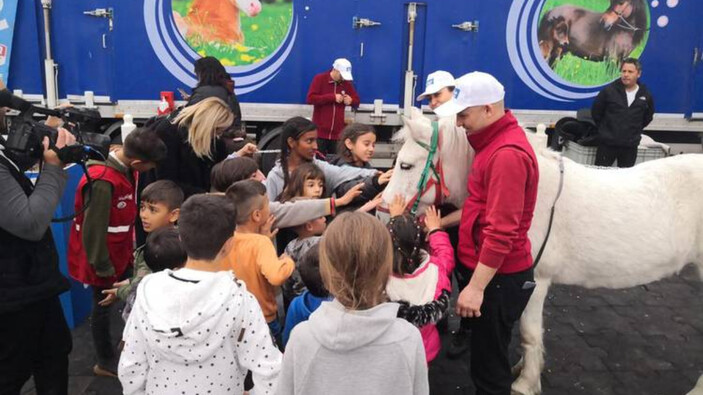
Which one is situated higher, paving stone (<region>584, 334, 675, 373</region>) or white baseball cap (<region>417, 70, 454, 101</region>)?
white baseball cap (<region>417, 70, 454, 101</region>)

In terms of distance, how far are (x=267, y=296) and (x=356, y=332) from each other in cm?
132

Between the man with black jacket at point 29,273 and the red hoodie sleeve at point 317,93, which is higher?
the red hoodie sleeve at point 317,93

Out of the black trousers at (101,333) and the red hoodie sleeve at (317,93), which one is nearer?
the black trousers at (101,333)

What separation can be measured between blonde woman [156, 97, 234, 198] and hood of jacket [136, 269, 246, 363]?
2.20 meters

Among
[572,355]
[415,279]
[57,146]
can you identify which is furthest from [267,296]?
[572,355]

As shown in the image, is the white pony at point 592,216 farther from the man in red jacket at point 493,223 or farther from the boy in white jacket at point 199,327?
the boy in white jacket at point 199,327

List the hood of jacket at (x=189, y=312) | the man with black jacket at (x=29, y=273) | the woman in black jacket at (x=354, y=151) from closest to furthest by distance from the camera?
1. the hood of jacket at (x=189, y=312)
2. the man with black jacket at (x=29, y=273)
3. the woman in black jacket at (x=354, y=151)

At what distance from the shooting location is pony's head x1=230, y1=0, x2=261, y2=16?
7.57 m

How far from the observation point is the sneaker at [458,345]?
4043mm

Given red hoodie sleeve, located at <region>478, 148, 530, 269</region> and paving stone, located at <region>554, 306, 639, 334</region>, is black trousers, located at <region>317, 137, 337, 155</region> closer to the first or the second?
paving stone, located at <region>554, 306, 639, 334</region>

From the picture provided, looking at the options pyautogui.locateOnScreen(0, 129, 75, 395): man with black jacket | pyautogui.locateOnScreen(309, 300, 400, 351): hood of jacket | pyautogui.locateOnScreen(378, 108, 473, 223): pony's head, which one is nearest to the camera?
pyautogui.locateOnScreen(309, 300, 400, 351): hood of jacket

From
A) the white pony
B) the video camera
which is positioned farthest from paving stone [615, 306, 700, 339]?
the video camera

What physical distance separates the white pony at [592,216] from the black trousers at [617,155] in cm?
411

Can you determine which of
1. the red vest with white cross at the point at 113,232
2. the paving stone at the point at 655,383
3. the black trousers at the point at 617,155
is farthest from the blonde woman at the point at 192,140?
the black trousers at the point at 617,155
